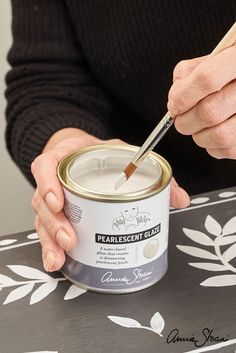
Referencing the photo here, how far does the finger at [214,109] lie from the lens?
0.54 meters

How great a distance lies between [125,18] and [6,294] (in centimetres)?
45

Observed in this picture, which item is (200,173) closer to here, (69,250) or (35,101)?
(35,101)

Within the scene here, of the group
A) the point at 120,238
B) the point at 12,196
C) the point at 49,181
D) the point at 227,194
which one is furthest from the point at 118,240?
the point at 12,196

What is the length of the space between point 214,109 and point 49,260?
203 millimetres

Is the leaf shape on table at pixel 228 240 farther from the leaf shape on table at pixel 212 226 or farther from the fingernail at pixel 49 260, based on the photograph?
the fingernail at pixel 49 260

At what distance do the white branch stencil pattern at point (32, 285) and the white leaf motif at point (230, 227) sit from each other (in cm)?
17

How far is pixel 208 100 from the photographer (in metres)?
0.54

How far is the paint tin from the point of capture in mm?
525

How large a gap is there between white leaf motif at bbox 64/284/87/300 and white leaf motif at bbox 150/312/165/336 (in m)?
0.07

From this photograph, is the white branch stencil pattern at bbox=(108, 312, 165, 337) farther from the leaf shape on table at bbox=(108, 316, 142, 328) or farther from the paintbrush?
the paintbrush

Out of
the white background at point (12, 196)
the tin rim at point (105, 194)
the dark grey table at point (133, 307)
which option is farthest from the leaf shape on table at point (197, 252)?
the white background at point (12, 196)

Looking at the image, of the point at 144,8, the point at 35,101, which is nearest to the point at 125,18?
the point at 144,8

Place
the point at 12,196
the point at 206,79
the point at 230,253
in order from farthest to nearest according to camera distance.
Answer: the point at 12,196, the point at 230,253, the point at 206,79

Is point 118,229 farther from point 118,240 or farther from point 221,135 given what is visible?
point 221,135
